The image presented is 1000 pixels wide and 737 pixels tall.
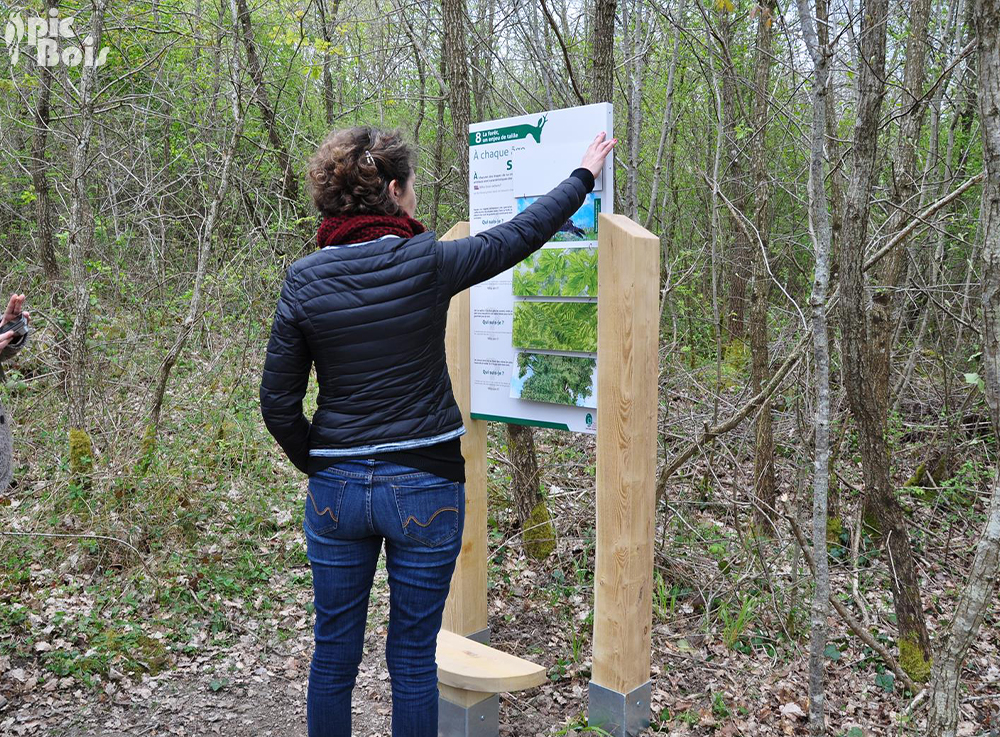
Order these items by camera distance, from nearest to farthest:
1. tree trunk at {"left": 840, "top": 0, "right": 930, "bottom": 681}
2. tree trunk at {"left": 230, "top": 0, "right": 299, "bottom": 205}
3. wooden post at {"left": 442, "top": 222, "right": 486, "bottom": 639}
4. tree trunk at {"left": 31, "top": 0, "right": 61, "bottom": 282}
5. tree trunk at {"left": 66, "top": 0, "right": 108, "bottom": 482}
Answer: wooden post at {"left": 442, "top": 222, "right": 486, "bottom": 639} < tree trunk at {"left": 840, "top": 0, "right": 930, "bottom": 681} < tree trunk at {"left": 66, "top": 0, "right": 108, "bottom": 482} < tree trunk at {"left": 31, "top": 0, "right": 61, "bottom": 282} < tree trunk at {"left": 230, "top": 0, "right": 299, "bottom": 205}

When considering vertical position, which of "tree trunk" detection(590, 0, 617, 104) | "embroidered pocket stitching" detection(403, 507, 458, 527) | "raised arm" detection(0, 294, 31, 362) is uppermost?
"tree trunk" detection(590, 0, 617, 104)

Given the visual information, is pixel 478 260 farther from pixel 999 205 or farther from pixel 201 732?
pixel 201 732

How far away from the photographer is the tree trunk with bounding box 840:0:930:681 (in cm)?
358

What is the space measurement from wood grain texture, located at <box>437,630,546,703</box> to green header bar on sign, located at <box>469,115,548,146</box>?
208 centimetres

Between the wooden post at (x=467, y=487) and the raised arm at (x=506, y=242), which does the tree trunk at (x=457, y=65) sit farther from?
the raised arm at (x=506, y=242)

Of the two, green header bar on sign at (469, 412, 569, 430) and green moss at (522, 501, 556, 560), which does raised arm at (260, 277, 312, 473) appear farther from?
green moss at (522, 501, 556, 560)

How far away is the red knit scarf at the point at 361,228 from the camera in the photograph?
2291 mm

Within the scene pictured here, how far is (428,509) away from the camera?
2.30 metres

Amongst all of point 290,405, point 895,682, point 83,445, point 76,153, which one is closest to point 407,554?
point 290,405

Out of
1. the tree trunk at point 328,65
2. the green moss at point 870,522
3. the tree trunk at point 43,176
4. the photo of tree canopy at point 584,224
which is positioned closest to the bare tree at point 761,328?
the green moss at point 870,522

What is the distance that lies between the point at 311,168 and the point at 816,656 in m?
2.64

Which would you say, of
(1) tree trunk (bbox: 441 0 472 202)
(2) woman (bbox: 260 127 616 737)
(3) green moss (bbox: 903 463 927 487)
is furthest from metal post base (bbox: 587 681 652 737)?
(3) green moss (bbox: 903 463 927 487)

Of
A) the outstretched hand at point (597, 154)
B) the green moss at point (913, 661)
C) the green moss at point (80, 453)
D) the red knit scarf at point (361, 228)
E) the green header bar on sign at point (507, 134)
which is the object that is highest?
the green header bar on sign at point (507, 134)

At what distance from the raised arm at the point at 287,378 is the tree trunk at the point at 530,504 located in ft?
Answer: 8.17
